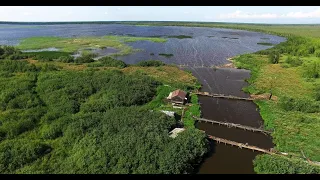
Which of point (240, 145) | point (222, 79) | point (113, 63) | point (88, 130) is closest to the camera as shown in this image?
point (88, 130)

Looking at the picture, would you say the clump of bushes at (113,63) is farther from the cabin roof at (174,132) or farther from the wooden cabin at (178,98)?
the cabin roof at (174,132)

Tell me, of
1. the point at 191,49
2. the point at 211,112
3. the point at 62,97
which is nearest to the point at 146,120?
the point at 211,112

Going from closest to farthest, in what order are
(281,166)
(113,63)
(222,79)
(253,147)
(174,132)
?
(281,166) → (253,147) → (174,132) → (222,79) → (113,63)

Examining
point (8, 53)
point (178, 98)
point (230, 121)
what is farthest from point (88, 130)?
point (8, 53)

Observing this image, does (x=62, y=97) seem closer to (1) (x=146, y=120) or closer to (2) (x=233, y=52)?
(1) (x=146, y=120)

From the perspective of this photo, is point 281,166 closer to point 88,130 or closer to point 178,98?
point 178,98

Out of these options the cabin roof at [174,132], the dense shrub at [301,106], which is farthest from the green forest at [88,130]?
the dense shrub at [301,106]
